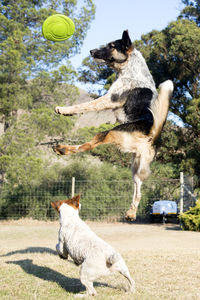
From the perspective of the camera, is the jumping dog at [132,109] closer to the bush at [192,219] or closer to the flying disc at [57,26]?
the flying disc at [57,26]

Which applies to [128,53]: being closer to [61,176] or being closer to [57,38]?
[57,38]

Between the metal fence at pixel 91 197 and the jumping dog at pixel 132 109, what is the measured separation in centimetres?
1368

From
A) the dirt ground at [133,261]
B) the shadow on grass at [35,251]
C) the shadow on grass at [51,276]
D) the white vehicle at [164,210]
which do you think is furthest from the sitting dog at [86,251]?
the white vehicle at [164,210]

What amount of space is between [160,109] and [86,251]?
328 cm

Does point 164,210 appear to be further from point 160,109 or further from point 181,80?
point 160,109

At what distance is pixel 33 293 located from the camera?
6012 mm

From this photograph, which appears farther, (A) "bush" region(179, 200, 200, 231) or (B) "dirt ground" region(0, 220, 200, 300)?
(A) "bush" region(179, 200, 200, 231)

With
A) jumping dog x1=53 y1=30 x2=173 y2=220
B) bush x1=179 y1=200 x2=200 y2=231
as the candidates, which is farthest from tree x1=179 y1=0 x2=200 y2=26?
jumping dog x1=53 y1=30 x2=173 y2=220

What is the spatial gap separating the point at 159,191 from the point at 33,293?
1233 centimetres

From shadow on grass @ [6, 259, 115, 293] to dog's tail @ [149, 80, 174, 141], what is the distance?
13.5ft

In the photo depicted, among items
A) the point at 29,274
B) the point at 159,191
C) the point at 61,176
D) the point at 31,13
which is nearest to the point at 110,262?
the point at 29,274

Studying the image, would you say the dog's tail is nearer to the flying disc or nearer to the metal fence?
the flying disc

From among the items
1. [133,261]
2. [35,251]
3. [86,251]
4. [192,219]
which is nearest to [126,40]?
[86,251]

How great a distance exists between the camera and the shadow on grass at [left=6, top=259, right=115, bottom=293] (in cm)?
653
